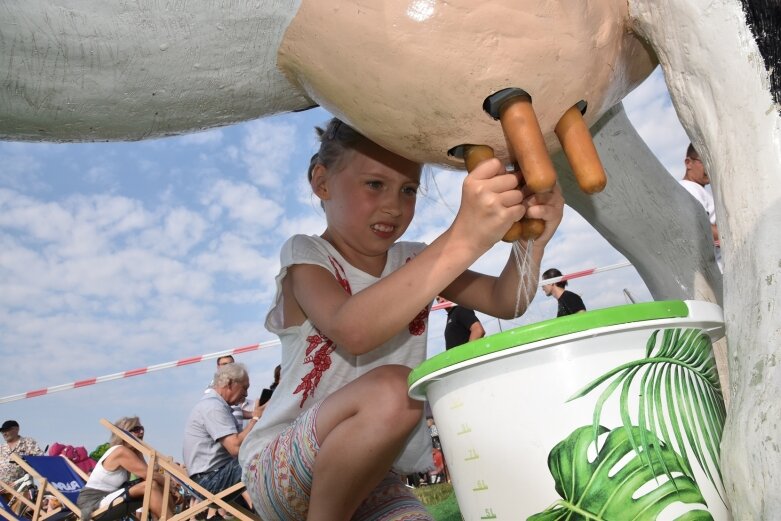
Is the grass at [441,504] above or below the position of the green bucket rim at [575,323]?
above


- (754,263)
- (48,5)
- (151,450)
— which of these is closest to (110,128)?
(48,5)

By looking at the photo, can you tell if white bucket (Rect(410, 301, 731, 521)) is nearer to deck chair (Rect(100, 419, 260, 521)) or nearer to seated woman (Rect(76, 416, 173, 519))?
deck chair (Rect(100, 419, 260, 521))

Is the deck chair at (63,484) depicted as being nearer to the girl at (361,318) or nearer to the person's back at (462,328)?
the person's back at (462,328)

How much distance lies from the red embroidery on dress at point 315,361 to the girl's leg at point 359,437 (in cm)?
21

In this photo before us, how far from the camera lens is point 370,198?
1236 millimetres

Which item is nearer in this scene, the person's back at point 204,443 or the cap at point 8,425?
the person's back at point 204,443

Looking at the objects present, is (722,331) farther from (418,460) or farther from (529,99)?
(418,460)

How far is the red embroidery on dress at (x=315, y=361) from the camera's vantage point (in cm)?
125

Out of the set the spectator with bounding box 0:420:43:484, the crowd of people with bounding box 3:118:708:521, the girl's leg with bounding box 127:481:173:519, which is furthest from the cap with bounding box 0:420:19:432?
the crowd of people with bounding box 3:118:708:521

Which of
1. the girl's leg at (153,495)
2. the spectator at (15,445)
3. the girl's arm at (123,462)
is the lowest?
the girl's leg at (153,495)

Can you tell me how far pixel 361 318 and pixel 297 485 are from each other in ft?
1.00

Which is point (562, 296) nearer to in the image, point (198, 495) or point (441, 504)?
point (441, 504)

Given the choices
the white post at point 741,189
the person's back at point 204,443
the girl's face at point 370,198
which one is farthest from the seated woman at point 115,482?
the white post at point 741,189

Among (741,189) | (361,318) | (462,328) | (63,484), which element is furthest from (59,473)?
(741,189)
